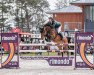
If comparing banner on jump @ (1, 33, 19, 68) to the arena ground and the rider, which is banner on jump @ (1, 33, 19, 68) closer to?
the arena ground

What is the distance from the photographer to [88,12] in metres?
63.8

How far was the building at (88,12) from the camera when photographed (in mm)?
62781

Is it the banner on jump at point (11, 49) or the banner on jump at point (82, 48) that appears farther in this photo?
the banner on jump at point (11, 49)

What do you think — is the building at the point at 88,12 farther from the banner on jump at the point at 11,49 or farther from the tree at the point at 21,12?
the banner on jump at the point at 11,49

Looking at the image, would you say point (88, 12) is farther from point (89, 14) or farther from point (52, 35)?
point (52, 35)

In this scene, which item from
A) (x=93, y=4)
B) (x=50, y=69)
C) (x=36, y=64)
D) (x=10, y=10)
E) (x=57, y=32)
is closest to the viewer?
(x=50, y=69)

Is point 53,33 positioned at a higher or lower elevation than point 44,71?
higher

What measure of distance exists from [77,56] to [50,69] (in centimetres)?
120

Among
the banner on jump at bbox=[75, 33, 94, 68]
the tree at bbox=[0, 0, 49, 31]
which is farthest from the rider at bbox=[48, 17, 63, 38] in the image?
the tree at bbox=[0, 0, 49, 31]

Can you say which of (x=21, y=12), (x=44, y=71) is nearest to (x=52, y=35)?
(x=44, y=71)

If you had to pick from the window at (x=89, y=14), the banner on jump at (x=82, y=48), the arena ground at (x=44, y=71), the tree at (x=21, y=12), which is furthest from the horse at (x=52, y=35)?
the tree at (x=21, y=12)

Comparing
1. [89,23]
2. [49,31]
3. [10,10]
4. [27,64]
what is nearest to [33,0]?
[10,10]

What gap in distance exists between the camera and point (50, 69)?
17.6 metres

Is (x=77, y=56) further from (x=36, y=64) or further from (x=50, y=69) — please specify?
(x=36, y=64)
